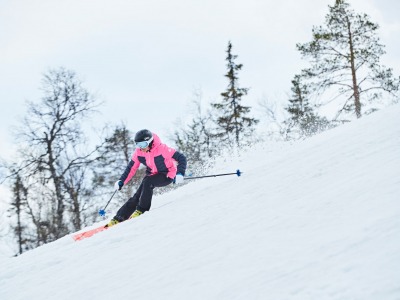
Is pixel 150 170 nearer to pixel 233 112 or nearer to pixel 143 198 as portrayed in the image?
pixel 143 198

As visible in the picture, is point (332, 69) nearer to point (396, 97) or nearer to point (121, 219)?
point (396, 97)

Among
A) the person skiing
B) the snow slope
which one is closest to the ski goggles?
the person skiing

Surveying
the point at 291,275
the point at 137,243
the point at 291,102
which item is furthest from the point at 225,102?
the point at 291,275

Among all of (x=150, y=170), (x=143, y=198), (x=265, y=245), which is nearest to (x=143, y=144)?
(x=150, y=170)

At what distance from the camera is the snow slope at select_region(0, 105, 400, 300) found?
2.02 metres

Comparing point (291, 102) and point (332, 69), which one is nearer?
point (332, 69)

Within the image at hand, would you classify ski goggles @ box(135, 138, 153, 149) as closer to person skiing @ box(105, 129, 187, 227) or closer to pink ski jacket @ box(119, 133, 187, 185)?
person skiing @ box(105, 129, 187, 227)

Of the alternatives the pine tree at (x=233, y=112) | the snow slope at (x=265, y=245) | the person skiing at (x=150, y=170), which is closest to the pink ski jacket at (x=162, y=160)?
the person skiing at (x=150, y=170)

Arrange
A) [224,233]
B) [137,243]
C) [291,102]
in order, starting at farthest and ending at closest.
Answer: [291,102]
[137,243]
[224,233]

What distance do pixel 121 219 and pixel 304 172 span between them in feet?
11.2

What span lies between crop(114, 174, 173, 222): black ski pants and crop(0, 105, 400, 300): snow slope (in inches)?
21.2

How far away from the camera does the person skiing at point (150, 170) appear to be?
6.24 metres

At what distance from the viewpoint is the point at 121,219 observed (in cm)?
627

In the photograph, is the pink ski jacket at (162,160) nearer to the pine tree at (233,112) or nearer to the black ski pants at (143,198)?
the black ski pants at (143,198)
